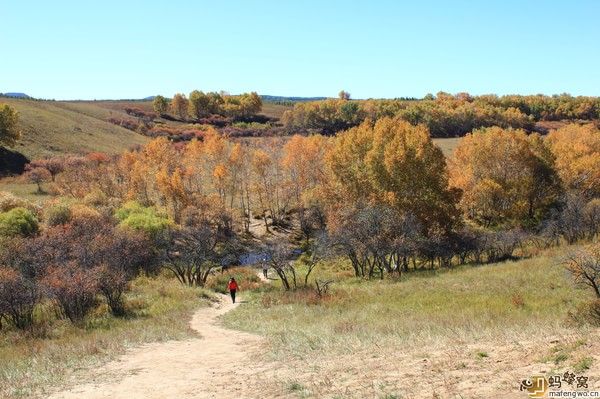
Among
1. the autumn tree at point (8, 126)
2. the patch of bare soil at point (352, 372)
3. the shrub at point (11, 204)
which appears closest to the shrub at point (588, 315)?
the patch of bare soil at point (352, 372)

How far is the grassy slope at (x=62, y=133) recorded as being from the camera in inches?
3797

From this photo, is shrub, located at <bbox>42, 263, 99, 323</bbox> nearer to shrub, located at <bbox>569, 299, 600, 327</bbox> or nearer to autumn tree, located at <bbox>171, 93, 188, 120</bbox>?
shrub, located at <bbox>569, 299, 600, 327</bbox>

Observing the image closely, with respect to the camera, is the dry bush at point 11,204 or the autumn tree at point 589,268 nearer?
the autumn tree at point 589,268

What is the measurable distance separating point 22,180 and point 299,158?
4355 centimetres

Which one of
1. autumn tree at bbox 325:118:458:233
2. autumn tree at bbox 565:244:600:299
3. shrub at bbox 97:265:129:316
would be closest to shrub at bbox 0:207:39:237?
shrub at bbox 97:265:129:316

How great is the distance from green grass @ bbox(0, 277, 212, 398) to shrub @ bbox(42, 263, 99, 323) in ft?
2.49

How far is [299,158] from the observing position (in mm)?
75188

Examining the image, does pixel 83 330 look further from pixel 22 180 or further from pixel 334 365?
pixel 22 180

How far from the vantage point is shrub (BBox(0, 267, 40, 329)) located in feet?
84.9

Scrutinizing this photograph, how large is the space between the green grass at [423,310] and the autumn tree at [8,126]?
235 feet

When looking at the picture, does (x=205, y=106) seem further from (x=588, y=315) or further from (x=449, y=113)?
(x=588, y=315)

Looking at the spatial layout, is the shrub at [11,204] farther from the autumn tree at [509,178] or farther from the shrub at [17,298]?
the autumn tree at [509,178]

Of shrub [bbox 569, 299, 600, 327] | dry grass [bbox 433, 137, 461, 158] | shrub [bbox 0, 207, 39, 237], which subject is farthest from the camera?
dry grass [bbox 433, 137, 461, 158]

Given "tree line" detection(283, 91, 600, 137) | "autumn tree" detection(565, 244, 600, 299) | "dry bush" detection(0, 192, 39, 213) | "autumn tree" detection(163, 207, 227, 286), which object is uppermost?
"tree line" detection(283, 91, 600, 137)
